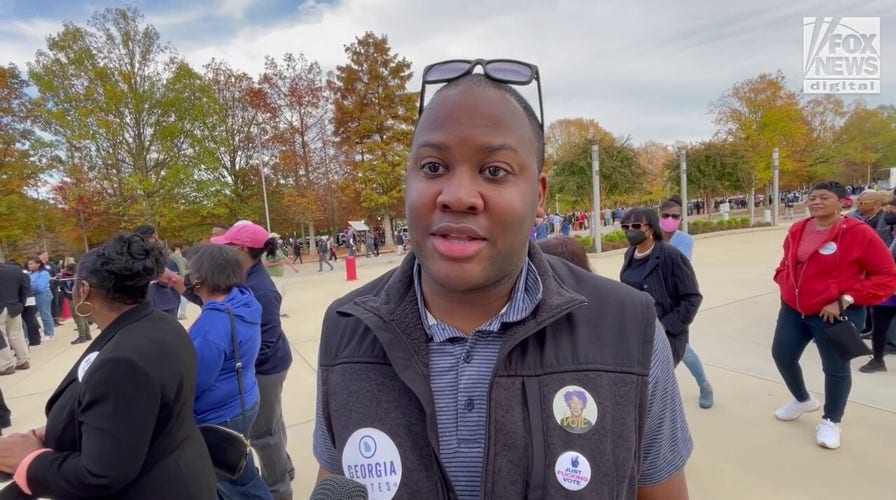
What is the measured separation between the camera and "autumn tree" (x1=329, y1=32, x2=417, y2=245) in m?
31.4

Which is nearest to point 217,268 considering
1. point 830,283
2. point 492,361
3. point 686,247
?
point 492,361

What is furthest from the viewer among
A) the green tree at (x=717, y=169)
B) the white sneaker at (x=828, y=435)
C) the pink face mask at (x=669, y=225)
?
the green tree at (x=717, y=169)

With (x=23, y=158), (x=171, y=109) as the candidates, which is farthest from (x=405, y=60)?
(x=23, y=158)

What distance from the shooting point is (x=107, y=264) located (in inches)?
77.0

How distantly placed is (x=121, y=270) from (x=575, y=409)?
190 cm

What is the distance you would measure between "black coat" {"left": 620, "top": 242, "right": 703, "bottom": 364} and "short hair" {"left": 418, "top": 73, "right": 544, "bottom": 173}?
8.61 ft

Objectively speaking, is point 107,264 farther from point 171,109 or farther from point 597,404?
point 171,109

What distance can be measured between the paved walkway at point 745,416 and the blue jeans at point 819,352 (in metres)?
0.31

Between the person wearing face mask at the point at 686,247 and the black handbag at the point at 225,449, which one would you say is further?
the person wearing face mask at the point at 686,247

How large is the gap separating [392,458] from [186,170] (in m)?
26.2

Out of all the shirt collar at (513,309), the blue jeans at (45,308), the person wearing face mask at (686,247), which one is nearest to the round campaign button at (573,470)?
the shirt collar at (513,309)

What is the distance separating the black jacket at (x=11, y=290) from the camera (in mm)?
6664

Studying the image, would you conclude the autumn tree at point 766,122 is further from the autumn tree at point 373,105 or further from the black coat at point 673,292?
the black coat at point 673,292

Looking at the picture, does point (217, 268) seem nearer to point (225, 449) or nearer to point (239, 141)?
point (225, 449)
